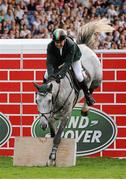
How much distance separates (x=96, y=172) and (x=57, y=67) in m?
2.38

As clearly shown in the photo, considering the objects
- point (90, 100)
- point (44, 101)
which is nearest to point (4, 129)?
point (90, 100)

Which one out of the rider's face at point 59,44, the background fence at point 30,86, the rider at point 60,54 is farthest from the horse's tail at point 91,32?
the rider's face at point 59,44

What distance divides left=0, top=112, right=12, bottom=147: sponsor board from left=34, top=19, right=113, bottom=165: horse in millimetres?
1403

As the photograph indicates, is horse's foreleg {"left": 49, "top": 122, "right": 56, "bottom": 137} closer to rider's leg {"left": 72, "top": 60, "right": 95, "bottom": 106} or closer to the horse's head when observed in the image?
the horse's head

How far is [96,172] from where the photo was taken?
13469 mm

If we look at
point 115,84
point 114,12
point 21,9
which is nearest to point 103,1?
point 114,12

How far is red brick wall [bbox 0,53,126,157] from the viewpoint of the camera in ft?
54.3

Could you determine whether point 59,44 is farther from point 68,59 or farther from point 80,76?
point 80,76

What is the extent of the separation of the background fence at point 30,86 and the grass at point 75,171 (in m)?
0.87

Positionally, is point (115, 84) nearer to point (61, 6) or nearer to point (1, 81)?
point (1, 81)

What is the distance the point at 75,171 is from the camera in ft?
44.4

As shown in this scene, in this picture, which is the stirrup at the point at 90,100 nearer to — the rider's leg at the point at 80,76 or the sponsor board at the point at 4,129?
the rider's leg at the point at 80,76

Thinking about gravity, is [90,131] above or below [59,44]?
below

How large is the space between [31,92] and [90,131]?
1.34m
